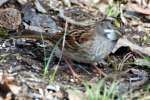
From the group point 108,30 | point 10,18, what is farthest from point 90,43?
point 10,18

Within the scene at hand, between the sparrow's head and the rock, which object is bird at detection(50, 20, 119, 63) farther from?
the rock

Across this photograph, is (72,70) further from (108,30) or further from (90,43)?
(108,30)

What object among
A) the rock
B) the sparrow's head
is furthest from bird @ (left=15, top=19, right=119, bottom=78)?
the rock

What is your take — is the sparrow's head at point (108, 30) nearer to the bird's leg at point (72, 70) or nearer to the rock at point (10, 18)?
the bird's leg at point (72, 70)

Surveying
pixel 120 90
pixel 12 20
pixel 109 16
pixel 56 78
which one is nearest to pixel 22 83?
pixel 56 78

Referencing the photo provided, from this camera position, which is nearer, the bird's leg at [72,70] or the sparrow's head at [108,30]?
the bird's leg at [72,70]

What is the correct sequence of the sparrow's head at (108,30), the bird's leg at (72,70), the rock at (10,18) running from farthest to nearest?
the rock at (10,18), the sparrow's head at (108,30), the bird's leg at (72,70)

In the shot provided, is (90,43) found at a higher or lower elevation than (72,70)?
higher

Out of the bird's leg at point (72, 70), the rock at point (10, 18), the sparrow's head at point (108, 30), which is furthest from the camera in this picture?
the rock at point (10, 18)

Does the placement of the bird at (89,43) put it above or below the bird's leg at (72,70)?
above

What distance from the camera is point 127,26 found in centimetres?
577

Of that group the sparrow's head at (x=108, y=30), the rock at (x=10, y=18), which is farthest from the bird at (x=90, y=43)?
the rock at (x=10, y=18)

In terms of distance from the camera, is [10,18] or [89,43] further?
[10,18]

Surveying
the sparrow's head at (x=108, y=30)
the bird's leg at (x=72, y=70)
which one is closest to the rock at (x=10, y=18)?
the bird's leg at (x=72, y=70)
